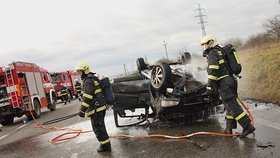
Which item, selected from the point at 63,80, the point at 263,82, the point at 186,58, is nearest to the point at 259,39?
the point at 63,80

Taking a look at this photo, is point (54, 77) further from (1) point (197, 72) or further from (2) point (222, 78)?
(2) point (222, 78)

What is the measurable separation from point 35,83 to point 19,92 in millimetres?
2427

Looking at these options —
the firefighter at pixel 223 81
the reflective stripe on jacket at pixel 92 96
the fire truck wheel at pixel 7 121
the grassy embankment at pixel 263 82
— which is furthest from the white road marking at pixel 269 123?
the fire truck wheel at pixel 7 121

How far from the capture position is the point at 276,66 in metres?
11.0

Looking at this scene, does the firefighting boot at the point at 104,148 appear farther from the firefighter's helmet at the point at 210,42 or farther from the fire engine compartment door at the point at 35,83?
the fire engine compartment door at the point at 35,83

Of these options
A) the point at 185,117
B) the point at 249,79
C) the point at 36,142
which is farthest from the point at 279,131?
the point at 249,79

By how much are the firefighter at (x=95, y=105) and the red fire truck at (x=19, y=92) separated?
334 inches

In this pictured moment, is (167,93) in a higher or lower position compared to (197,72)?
lower

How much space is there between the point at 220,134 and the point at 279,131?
3.26ft

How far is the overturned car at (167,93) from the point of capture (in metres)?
6.40

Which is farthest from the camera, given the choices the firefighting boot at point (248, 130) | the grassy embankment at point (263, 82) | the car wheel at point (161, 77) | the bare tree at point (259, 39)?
the bare tree at point (259, 39)

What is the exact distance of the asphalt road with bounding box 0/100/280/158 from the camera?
4770mm

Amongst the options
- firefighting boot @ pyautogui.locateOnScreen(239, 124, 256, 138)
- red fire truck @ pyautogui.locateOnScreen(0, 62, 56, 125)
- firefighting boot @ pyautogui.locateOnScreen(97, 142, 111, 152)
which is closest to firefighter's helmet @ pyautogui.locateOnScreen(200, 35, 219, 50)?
firefighting boot @ pyautogui.locateOnScreen(239, 124, 256, 138)

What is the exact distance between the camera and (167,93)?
6707mm
